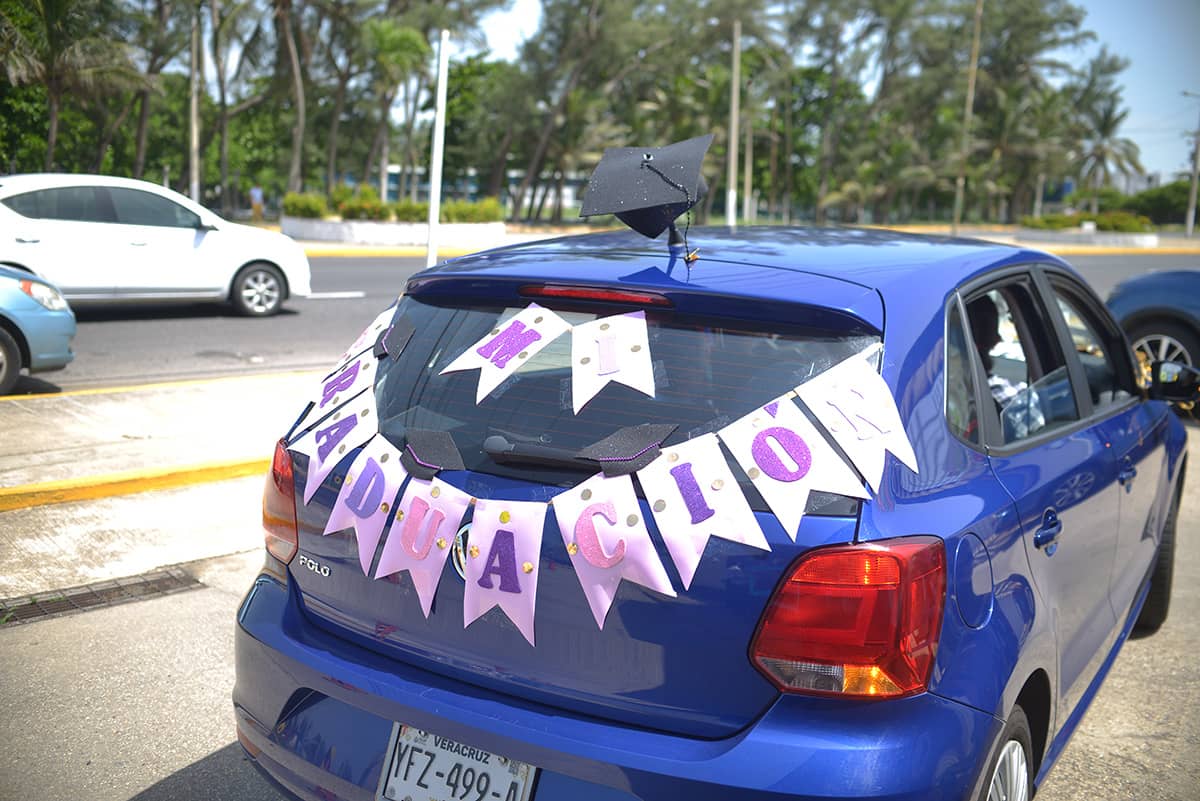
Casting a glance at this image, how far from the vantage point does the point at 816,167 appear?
91250 millimetres

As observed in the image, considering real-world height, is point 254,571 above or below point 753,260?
below

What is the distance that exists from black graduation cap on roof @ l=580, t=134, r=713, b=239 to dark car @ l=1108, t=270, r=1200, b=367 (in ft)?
27.2

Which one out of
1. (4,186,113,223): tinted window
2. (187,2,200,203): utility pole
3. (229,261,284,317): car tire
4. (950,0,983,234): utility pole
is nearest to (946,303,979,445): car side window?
(4,186,113,223): tinted window

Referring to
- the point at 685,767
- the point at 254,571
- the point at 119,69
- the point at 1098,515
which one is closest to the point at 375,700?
the point at 685,767

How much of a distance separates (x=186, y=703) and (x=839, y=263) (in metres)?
2.77

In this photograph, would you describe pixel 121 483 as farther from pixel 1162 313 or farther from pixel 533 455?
pixel 1162 313

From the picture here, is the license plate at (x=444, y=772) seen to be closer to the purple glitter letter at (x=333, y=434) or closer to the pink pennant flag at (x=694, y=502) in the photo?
the pink pennant flag at (x=694, y=502)

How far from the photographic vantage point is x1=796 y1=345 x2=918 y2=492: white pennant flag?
2.21m

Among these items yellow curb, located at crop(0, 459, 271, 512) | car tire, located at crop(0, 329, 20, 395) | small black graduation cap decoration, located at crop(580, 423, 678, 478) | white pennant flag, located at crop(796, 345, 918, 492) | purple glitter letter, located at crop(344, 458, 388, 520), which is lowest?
yellow curb, located at crop(0, 459, 271, 512)

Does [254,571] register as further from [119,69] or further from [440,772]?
[119,69]

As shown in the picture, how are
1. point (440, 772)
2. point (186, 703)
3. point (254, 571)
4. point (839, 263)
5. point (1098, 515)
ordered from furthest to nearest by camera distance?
point (254, 571) → point (186, 703) → point (1098, 515) → point (839, 263) → point (440, 772)

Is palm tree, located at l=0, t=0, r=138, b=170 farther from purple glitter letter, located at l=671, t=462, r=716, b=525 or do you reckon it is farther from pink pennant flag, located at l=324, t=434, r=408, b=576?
purple glitter letter, located at l=671, t=462, r=716, b=525

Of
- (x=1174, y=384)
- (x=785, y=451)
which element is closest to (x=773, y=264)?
(x=785, y=451)

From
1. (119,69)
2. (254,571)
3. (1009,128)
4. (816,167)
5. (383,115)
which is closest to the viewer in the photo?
(254,571)
